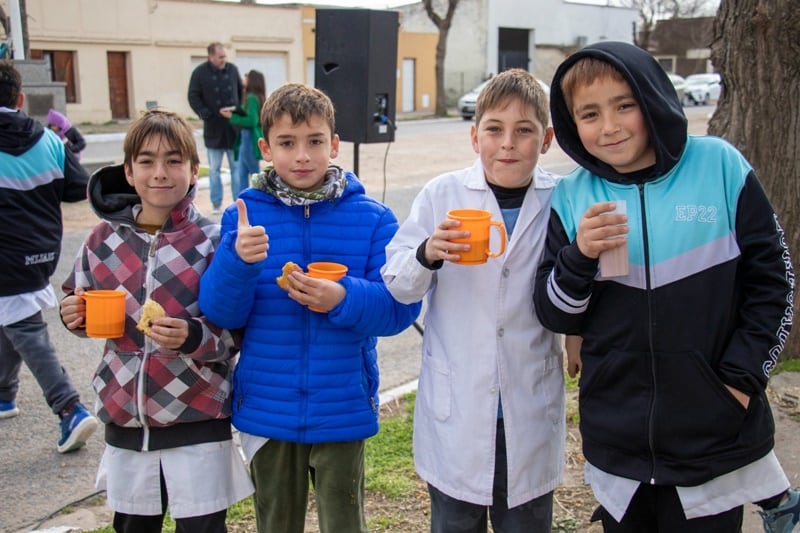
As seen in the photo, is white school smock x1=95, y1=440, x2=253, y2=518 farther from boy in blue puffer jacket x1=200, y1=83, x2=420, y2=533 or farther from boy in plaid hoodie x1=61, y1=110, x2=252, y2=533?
boy in blue puffer jacket x1=200, y1=83, x2=420, y2=533

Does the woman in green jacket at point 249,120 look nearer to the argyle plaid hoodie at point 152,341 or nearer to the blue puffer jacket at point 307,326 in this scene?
the argyle plaid hoodie at point 152,341

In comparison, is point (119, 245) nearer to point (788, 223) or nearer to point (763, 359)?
point (763, 359)

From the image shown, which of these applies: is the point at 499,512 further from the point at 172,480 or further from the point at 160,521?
the point at 160,521

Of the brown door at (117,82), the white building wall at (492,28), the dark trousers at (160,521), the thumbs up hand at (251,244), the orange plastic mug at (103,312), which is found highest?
the white building wall at (492,28)

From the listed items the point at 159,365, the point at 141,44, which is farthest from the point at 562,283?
the point at 141,44

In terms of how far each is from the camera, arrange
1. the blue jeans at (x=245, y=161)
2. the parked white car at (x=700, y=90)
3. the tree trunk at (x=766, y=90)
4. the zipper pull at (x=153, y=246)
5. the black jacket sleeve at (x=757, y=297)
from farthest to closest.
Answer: the parked white car at (x=700, y=90)
the blue jeans at (x=245, y=161)
the tree trunk at (x=766, y=90)
the zipper pull at (x=153, y=246)
the black jacket sleeve at (x=757, y=297)

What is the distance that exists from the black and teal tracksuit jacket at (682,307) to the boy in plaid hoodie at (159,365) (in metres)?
1.24

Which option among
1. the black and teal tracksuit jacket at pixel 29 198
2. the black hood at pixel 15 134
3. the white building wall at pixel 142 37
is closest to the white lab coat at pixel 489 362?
the black and teal tracksuit jacket at pixel 29 198

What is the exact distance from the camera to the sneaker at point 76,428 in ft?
13.7

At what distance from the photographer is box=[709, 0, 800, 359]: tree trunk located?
4348 mm

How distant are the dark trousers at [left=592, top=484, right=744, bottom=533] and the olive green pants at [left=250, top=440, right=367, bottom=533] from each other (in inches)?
33.4

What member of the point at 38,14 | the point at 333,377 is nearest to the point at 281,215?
the point at 333,377

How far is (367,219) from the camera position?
275cm

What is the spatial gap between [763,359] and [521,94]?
1.08 m
